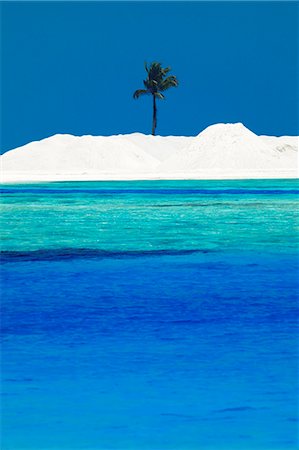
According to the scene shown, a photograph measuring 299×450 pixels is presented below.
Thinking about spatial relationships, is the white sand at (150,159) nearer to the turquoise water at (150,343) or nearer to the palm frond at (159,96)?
the palm frond at (159,96)

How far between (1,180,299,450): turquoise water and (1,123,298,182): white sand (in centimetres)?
3165

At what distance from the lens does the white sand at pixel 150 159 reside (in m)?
47.6

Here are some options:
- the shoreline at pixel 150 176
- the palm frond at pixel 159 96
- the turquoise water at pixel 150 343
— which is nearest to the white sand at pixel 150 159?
the shoreline at pixel 150 176

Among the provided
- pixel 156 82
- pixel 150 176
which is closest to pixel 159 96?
pixel 156 82

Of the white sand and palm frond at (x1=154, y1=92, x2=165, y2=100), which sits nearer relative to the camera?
the white sand

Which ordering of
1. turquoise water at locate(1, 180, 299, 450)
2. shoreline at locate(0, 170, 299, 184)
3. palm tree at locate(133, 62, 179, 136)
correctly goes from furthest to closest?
1. palm tree at locate(133, 62, 179, 136)
2. shoreline at locate(0, 170, 299, 184)
3. turquoise water at locate(1, 180, 299, 450)

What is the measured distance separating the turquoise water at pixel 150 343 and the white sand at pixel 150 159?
3165 cm

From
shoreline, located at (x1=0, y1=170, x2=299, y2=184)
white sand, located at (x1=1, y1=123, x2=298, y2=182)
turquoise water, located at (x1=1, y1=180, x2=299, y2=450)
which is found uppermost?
white sand, located at (x1=1, y1=123, x2=298, y2=182)

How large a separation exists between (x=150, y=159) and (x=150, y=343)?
1900 inches

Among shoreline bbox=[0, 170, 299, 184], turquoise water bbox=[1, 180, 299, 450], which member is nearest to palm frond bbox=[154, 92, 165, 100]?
shoreline bbox=[0, 170, 299, 184]

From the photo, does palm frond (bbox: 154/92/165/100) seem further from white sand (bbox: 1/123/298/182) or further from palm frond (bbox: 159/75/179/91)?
white sand (bbox: 1/123/298/182)

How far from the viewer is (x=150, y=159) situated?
55.4m

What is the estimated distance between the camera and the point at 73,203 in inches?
1037

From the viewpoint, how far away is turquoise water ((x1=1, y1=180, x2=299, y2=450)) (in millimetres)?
5496
